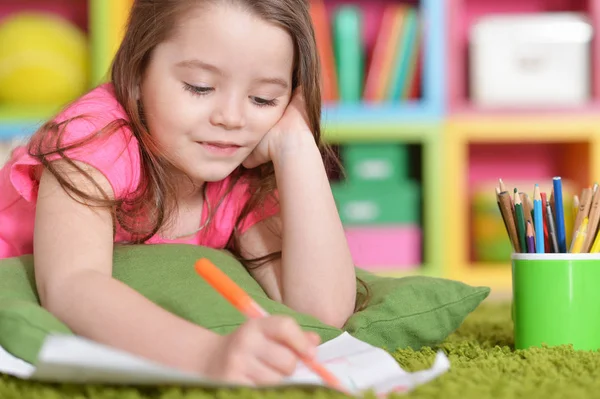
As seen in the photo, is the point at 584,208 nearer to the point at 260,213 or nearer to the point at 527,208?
the point at 527,208

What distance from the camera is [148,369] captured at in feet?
1.88

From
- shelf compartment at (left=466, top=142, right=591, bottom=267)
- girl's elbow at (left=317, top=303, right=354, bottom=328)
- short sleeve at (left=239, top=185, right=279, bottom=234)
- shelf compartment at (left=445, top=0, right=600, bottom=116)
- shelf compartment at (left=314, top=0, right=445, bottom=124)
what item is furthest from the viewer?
shelf compartment at (left=445, top=0, right=600, bottom=116)

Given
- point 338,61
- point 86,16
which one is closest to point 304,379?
point 338,61

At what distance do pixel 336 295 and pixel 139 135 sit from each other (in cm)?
30

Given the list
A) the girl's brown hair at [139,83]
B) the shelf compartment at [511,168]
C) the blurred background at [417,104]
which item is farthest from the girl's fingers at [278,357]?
the shelf compartment at [511,168]

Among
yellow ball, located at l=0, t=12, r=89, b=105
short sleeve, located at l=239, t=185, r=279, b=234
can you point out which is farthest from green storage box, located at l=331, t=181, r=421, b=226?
short sleeve, located at l=239, t=185, r=279, b=234

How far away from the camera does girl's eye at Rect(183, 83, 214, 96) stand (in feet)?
3.01

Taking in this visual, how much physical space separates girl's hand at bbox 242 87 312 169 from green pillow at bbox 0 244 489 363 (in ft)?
0.45

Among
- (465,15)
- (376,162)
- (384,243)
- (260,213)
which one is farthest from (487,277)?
(260,213)

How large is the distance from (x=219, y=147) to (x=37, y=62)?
1404 millimetres

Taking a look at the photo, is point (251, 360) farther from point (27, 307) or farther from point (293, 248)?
point (293, 248)

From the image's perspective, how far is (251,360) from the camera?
613 millimetres

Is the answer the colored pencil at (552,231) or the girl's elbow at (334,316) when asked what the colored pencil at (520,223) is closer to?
the colored pencil at (552,231)

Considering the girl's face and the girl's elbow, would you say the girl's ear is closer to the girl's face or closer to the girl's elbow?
the girl's face
